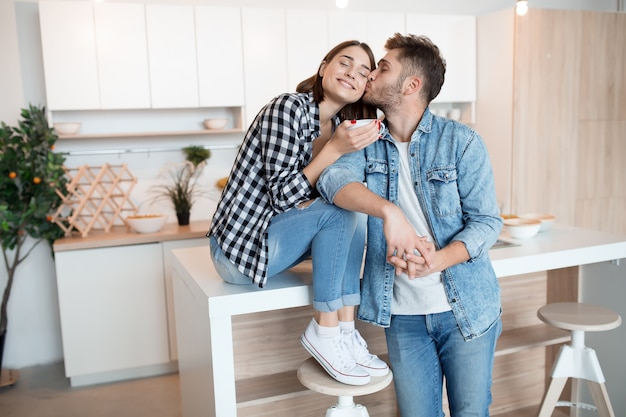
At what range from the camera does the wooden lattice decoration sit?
352 cm

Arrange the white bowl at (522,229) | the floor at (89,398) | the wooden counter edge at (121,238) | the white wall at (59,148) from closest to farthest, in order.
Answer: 1. the white bowl at (522,229)
2. the floor at (89,398)
3. the wooden counter edge at (121,238)
4. the white wall at (59,148)

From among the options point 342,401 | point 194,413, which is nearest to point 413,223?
point 342,401

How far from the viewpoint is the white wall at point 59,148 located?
11.8 ft

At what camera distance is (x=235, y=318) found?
84.3 inches

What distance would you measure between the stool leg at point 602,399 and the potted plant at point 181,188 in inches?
97.5

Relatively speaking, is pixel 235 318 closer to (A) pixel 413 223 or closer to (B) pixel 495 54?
(A) pixel 413 223

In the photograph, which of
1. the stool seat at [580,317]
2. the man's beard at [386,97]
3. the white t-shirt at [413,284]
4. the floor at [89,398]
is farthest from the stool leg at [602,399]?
the man's beard at [386,97]

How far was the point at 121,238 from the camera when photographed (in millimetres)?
3416

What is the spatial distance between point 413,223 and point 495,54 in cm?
292

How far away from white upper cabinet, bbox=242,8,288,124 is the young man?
2116mm

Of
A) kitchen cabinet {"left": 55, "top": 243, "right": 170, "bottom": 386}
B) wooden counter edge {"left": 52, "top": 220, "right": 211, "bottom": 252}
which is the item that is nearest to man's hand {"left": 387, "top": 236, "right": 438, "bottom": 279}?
wooden counter edge {"left": 52, "top": 220, "right": 211, "bottom": 252}

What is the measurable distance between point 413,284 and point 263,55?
2461 mm

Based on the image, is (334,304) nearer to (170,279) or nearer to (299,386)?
(299,386)

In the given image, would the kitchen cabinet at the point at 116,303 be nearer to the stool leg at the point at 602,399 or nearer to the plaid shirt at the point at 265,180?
the plaid shirt at the point at 265,180
